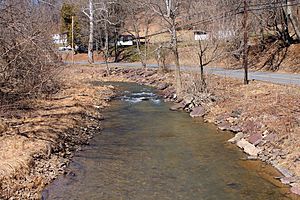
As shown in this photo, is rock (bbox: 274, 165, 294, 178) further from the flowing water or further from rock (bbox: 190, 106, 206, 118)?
rock (bbox: 190, 106, 206, 118)

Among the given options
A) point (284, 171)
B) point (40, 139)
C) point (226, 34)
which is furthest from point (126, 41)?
point (284, 171)

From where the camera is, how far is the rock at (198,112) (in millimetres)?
20875

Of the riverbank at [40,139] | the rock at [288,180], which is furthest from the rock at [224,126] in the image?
the rock at [288,180]

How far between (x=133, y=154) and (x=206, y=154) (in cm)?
258

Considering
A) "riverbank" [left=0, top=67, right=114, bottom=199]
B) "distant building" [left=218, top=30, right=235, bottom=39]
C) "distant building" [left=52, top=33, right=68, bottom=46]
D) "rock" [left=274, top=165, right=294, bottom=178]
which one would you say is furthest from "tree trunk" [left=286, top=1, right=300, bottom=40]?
"rock" [left=274, top=165, right=294, bottom=178]

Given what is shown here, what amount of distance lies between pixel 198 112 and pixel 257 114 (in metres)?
4.38

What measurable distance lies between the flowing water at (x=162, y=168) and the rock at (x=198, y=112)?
1692 millimetres

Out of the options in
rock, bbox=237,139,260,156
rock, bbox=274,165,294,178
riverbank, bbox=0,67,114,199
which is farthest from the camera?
rock, bbox=237,139,260,156

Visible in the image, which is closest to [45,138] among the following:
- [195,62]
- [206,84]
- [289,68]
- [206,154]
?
[206,154]

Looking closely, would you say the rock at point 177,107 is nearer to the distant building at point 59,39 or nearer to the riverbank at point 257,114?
the riverbank at point 257,114

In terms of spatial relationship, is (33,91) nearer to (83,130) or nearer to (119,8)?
(83,130)

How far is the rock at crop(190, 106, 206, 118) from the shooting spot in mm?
20875

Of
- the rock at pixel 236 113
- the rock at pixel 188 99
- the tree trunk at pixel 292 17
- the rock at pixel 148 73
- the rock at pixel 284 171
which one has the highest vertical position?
the tree trunk at pixel 292 17

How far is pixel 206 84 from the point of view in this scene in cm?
2422
